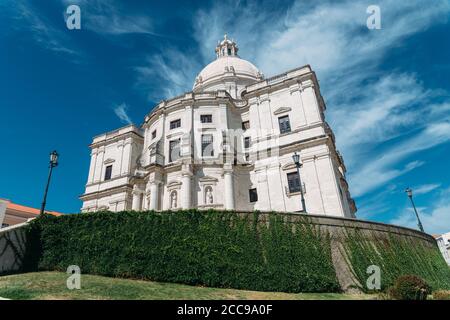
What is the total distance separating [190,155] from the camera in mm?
29562

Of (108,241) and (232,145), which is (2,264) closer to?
(108,241)

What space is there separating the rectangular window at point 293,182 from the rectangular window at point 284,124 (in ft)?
16.9

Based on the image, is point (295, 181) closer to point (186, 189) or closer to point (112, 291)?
point (186, 189)

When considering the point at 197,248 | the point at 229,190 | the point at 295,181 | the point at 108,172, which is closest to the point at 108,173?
the point at 108,172

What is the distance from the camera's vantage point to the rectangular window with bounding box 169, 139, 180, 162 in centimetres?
3101

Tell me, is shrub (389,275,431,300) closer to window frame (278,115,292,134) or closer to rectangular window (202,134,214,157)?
window frame (278,115,292,134)

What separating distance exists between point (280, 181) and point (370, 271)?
44.5ft

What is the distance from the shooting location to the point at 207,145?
1225 inches

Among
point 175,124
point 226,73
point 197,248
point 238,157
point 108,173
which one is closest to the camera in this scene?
point 197,248

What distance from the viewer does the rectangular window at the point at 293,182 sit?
2642cm

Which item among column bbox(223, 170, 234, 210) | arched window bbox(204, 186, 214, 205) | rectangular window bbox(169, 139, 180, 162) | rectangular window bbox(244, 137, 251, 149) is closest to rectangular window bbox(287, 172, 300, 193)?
column bbox(223, 170, 234, 210)

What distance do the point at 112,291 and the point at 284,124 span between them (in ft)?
78.9
